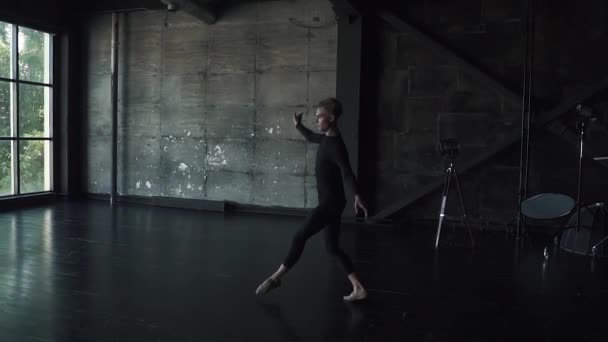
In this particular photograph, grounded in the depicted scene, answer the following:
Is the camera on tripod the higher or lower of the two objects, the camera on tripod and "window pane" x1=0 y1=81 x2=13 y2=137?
the lower

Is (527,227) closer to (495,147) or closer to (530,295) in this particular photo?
(495,147)

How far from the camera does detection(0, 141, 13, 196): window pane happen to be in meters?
8.91

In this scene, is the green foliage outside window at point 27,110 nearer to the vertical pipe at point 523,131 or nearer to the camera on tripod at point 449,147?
the camera on tripod at point 449,147

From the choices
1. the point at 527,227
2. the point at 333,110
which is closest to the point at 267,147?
the point at 527,227

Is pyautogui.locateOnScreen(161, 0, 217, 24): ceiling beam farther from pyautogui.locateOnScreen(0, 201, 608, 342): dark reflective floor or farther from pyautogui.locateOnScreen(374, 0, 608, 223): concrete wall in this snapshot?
pyautogui.locateOnScreen(0, 201, 608, 342): dark reflective floor

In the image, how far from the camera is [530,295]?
4.51 m

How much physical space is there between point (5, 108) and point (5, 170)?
105 centimetres

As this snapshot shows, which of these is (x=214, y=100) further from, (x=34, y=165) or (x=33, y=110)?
(x=34, y=165)

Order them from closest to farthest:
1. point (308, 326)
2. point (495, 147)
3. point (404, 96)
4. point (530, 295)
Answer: point (308, 326), point (530, 295), point (495, 147), point (404, 96)

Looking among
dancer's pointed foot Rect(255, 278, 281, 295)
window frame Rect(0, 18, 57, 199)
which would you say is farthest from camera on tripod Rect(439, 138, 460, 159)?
window frame Rect(0, 18, 57, 199)

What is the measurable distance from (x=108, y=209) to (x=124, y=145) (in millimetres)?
1425

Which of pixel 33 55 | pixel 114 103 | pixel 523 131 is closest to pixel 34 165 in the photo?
pixel 114 103

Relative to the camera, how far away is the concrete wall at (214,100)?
8.52m

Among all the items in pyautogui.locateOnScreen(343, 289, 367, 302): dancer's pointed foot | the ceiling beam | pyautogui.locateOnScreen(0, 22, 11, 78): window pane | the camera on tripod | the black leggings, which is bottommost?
pyautogui.locateOnScreen(343, 289, 367, 302): dancer's pointed foot
